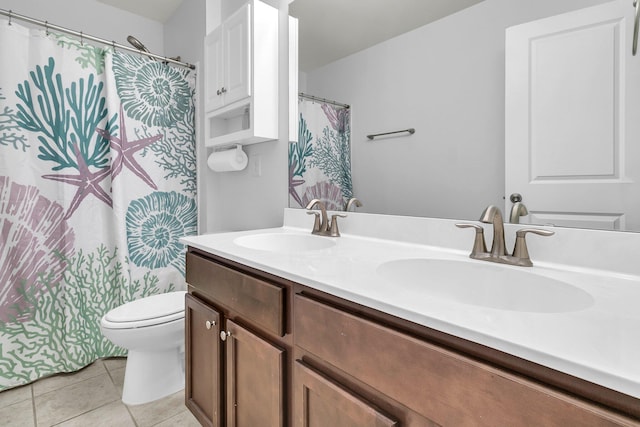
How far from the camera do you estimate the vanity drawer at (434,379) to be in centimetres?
42

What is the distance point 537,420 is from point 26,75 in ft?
7.87

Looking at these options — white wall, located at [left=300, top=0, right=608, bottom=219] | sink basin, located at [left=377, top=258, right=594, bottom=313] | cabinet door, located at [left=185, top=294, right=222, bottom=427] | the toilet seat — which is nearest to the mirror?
white wall, located at [left=300, top=0, right=608, bottom=219]

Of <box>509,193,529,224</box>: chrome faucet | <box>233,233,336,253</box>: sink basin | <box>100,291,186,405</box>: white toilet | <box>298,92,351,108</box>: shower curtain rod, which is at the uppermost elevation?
<box>298,92,351,108</box>: shower curtain rod

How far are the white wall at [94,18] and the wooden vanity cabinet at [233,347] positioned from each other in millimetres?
2237

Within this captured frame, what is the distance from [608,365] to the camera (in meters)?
0.39

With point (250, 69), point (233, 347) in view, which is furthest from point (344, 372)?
point (250, 69)

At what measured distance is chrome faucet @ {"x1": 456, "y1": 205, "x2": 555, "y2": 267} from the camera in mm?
853

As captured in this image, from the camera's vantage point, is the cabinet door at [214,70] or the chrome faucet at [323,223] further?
the cabinet door at [214,70]

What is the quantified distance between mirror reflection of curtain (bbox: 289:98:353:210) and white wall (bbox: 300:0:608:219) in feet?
0.20

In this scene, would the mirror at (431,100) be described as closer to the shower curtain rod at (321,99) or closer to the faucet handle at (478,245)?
the shower curtain rod at (321,99)

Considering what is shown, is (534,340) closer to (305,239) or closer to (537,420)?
(537,420)

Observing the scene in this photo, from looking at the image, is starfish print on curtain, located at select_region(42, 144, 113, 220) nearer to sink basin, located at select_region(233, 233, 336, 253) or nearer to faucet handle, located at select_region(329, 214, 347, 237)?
sink basin, located at select_region(233, 233, 336, 253)

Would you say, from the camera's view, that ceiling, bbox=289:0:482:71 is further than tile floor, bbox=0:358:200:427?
No

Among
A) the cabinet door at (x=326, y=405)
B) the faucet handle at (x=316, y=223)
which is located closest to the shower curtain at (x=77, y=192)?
the faucet handle at (x=316, y=223)
